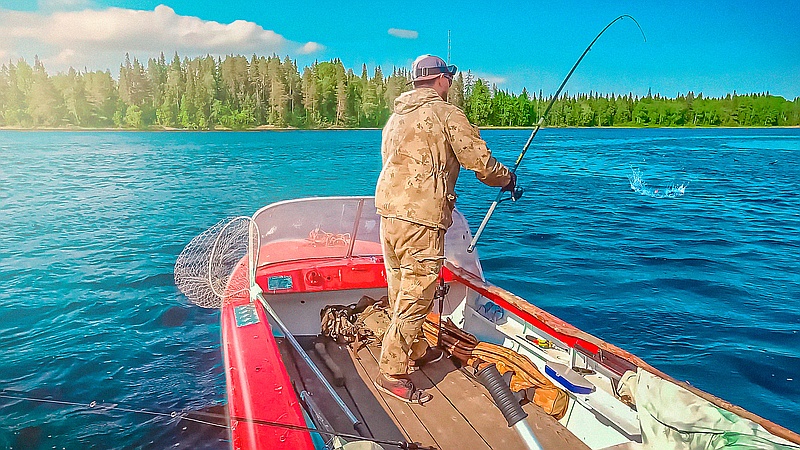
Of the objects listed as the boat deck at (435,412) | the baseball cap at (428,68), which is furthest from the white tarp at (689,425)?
the baseball cap at (428,68)

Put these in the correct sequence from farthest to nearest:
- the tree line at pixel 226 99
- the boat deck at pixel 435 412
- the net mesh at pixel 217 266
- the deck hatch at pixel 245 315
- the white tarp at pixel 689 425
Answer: the tree line at pixel 226 99, the net mesh at pixel 217 266, the deck hatch at pixel 245 315, the boat deck at pixel 435 412, the white tarp at pixel 689 425

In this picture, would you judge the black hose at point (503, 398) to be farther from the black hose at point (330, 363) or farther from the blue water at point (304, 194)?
the blue water at point (304, 194)

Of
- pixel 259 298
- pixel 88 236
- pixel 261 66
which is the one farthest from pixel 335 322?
pixel 261 66

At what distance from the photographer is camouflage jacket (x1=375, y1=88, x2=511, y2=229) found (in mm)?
3406

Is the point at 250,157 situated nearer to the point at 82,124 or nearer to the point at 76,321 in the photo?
the point at 76,321

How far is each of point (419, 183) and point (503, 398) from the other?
1332 mm

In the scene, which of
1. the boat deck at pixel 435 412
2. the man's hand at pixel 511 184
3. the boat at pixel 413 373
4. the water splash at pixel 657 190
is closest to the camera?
the boat at pixel 413 373

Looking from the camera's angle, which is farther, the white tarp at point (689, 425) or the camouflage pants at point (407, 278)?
the camouflage pants at point (407, 278)

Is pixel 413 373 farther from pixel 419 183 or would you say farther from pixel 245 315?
pixel 419 183

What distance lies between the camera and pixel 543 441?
134 inches

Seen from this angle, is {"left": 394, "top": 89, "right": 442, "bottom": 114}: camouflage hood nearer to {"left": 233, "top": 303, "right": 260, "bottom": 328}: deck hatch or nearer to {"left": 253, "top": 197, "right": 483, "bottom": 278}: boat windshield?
{"left": 253, "top": 197, "right": 483, "bottom": 278}: boat windshield

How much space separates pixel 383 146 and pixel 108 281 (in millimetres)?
8664

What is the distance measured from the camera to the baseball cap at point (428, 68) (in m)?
3.54

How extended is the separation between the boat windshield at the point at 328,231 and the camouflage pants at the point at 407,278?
5.16 feet
